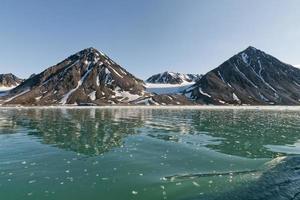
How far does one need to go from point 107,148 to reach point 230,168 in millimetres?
14458

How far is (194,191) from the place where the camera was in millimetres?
19688

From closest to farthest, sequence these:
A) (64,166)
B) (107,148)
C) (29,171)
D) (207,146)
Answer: (29,171)
(64,166)
(107,148)
(207,146)

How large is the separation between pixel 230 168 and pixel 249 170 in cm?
155

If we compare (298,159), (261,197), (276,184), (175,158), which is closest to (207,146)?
(175,158)

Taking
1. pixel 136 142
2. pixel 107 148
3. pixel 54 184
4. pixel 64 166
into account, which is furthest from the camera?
pixel 136 142

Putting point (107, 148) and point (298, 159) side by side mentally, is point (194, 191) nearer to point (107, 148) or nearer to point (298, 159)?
point (298, 159)

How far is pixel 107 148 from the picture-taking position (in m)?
34.7

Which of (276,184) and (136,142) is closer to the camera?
(276,184)

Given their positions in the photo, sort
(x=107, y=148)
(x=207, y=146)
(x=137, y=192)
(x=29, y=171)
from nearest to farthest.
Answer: (x=137, y=192)
(x=29, y=171)
(x=107, y=148)
(x=207, y=146)

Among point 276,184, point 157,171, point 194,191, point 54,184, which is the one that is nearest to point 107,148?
point 157,171

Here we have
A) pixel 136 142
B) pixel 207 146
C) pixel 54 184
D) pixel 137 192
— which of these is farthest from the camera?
pixel 136 142

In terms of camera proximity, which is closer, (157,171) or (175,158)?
(157,171)

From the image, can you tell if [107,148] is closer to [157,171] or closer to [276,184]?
[157,171]

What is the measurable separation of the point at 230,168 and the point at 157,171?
20.9 feet
